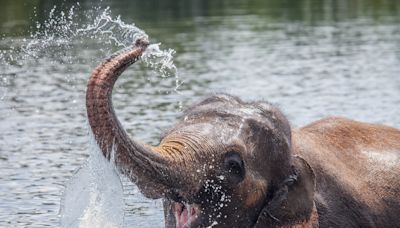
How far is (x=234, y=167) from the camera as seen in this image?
10.9 metres

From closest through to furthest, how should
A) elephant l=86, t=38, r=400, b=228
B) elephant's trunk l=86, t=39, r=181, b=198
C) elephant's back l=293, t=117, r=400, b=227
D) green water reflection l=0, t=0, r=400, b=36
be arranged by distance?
elephant's trunk l=86, t=39, r=181, b=198, elephant l=86, t=38, r=400, b=228, elephant's back l=293, t=117, r=400, b=227, green water reflection l=0, t=0, r=400, b=36

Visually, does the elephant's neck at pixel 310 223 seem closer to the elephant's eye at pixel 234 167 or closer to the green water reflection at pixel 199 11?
the elephant's eye at pixel 234 167

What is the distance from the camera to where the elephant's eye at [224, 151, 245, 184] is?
35.7 ft

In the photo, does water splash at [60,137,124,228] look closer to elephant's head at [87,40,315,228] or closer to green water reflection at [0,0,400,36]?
elephant's head at [87,40,315,228]

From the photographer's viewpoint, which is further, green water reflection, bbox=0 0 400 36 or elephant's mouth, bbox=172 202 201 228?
green water reflection, bbox=0 0 400 36

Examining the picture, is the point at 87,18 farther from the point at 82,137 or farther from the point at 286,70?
the point at 82,137

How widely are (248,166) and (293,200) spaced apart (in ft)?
2.24

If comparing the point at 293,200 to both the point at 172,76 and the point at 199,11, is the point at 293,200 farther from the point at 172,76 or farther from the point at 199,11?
the point at 199,11

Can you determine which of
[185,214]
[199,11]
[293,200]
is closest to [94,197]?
[185,214]

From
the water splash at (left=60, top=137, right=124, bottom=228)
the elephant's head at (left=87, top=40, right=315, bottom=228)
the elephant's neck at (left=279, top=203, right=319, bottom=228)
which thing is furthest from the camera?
the elephant's neck at (left=279, top=203, right=319, bottom=228)

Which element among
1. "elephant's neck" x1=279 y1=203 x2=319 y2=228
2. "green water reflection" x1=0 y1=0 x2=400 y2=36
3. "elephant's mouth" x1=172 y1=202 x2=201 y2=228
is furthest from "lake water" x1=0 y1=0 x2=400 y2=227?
"elephant's mouth" x1=172 y1=202 x2=201 y2=228

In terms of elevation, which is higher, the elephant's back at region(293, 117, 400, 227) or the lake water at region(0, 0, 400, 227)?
the elephant's back at region(293, 117, 400, 227)

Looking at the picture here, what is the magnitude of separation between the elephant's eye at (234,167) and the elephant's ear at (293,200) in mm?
548

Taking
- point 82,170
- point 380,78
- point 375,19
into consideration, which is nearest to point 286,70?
point 380,78
